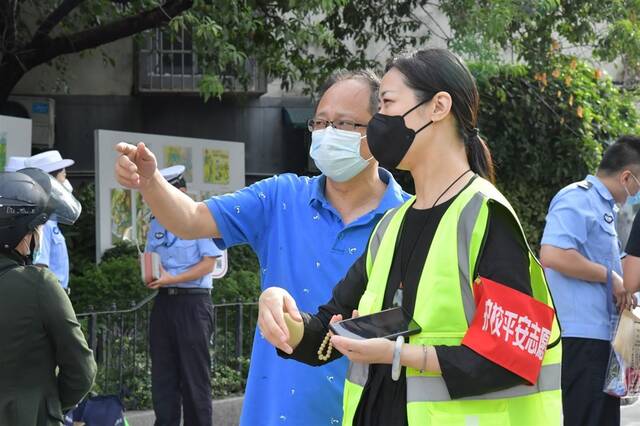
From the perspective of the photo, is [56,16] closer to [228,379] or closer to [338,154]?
[228,379]

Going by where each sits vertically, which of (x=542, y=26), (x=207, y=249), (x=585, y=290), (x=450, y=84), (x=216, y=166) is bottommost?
(x=207, y=249)

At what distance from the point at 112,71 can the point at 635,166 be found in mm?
9844

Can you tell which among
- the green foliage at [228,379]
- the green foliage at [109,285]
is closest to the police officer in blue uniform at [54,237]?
the green foliage at [228,379]

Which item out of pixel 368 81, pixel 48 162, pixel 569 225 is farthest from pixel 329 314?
pixel 48 162

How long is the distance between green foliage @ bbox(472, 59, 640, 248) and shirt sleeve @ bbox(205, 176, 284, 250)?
10.3 m

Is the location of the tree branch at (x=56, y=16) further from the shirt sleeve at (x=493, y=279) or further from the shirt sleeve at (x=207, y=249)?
the shirt sleeve at (x=493, y=279)

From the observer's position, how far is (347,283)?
117 inches

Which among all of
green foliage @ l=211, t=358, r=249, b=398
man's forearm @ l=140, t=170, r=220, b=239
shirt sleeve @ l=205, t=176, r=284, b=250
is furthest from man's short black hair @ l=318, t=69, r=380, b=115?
green foliage @ l=211, t=358, r=249, b=398

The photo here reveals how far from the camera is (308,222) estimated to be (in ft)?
12.1

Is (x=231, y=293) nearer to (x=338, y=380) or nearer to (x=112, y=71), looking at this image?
(x=112, y=71)

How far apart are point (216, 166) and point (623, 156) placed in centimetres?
716

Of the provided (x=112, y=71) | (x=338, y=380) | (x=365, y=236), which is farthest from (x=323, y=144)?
(x=112, y=71)

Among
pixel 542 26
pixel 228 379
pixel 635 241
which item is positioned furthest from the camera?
pixel 542 26

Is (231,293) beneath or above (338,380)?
beneath
